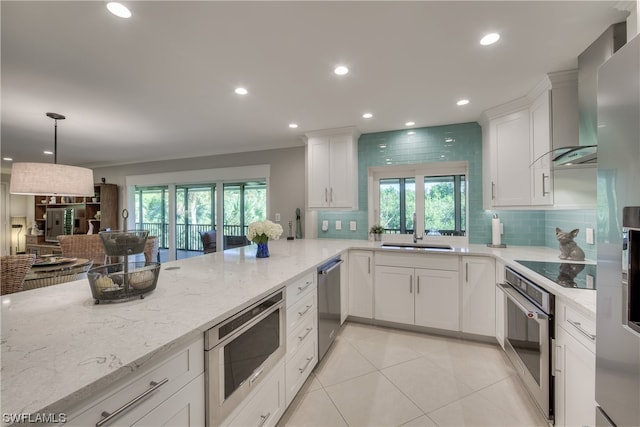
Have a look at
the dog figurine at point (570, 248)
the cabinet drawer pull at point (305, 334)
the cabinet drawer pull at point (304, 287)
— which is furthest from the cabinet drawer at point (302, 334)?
the dog figurine at point (570, 248)

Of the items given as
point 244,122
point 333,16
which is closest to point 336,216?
point 244,122

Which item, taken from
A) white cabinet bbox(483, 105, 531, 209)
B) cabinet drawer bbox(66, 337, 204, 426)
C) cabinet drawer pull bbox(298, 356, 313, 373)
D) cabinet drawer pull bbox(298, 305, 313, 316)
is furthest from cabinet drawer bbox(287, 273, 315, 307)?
white cabinet bbox(483, 105, 531, 209)

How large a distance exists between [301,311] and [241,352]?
26.8 inches

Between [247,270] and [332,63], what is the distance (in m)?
1.61

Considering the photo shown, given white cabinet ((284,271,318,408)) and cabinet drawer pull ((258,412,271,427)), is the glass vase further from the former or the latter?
cabinet drawer pull ((258,412,271,427))

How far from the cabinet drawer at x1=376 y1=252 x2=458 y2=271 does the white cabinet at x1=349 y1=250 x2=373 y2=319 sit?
0.15 metres

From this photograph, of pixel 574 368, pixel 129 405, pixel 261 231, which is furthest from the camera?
pixel 261 231

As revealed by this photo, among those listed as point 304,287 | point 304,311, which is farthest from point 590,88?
point 304,311

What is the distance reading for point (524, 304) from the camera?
171 centimetres

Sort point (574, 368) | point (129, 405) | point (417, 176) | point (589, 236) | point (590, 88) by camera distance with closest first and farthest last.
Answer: point (129, 405)
point (574, 368)
point (590, 88)
point (589, 236)
point (417, 176)

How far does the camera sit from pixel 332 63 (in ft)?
6.07

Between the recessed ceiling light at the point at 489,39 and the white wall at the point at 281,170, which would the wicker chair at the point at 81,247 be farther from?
the recessed ceiling light at the point at 489,39

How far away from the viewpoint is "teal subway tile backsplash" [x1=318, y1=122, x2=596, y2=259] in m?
2.73

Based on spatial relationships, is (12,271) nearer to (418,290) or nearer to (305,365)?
(305,365)
